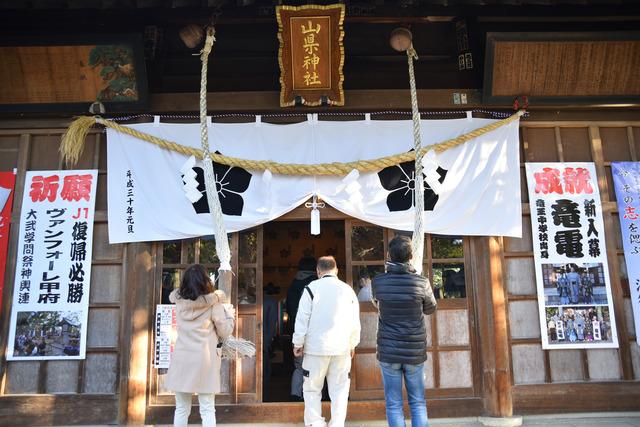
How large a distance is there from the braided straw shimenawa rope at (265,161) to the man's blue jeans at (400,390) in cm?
228

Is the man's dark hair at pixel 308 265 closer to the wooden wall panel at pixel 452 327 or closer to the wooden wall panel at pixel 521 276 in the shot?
the wooden wall panel at pixel 452 327

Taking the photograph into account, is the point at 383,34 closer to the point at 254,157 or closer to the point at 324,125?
the point at 324,125

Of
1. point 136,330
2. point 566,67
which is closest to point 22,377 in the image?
A: point 136,330

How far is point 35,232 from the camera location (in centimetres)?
538

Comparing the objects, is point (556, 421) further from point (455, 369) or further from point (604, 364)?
point (455, 369)

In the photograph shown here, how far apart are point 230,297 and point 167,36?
10.8 ft

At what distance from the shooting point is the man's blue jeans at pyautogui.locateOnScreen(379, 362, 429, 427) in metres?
3.69

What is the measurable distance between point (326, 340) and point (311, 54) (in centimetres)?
300

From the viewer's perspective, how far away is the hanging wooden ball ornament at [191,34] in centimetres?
527

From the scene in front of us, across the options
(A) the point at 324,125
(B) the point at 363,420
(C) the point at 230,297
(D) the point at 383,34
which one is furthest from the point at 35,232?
(D) the point at 383,34

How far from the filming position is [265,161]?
5289 mm

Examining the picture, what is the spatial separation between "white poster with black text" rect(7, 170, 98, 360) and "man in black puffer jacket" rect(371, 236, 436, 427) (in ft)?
11.3

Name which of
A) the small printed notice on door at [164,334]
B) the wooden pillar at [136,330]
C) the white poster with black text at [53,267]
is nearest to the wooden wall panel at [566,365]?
the small printed notice on door at [164,334]

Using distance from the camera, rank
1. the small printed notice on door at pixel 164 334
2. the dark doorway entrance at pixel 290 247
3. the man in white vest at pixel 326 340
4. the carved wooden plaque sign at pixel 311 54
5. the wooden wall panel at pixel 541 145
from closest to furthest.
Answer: the man in white vest at pixel 326 340, the carved wooden plaque sign at pixel 311 54, the small printed notice on door at pixel 164 334, the wooden wall panel at pixel 541 145, the dark doorway entrance at pixel 290 247
